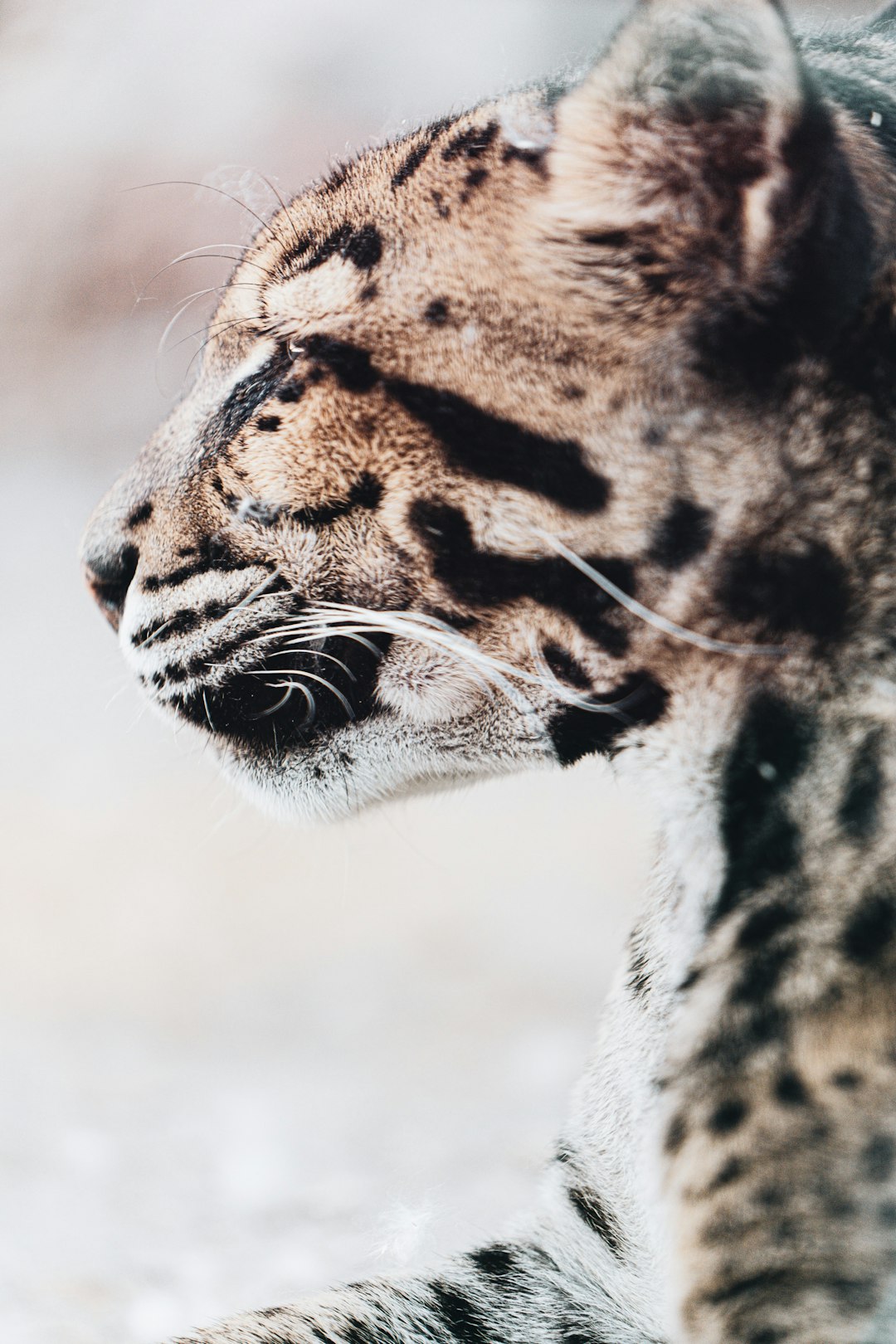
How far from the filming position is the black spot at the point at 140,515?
1.38 ft

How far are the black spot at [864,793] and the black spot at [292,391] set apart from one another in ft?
0.70

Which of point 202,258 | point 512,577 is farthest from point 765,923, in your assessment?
point 202,258

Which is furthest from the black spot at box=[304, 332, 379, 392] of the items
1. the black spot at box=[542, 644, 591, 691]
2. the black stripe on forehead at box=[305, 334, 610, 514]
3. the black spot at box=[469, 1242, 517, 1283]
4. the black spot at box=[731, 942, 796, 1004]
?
the black spot at box=[469, 1242, 517, 1283]

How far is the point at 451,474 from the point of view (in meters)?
0.36

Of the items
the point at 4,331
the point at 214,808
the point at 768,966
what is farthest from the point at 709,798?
the point at 4,331

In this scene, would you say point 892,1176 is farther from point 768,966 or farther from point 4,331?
point 4,331

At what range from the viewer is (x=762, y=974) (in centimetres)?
32

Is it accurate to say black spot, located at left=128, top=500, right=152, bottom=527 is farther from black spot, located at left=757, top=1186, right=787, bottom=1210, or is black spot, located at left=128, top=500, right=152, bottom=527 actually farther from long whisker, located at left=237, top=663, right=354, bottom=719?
black spot, located at left=757, top=1186, right=787, bottom=1210

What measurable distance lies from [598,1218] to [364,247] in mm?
363

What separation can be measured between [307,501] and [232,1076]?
14.3 inches

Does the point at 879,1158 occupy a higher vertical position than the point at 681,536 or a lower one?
lower

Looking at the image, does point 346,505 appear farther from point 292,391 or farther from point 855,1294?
point 855,1294

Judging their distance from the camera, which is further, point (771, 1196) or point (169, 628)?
point (169, 628)

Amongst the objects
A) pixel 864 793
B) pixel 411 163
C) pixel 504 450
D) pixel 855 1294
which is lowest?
pixel 855 1294
